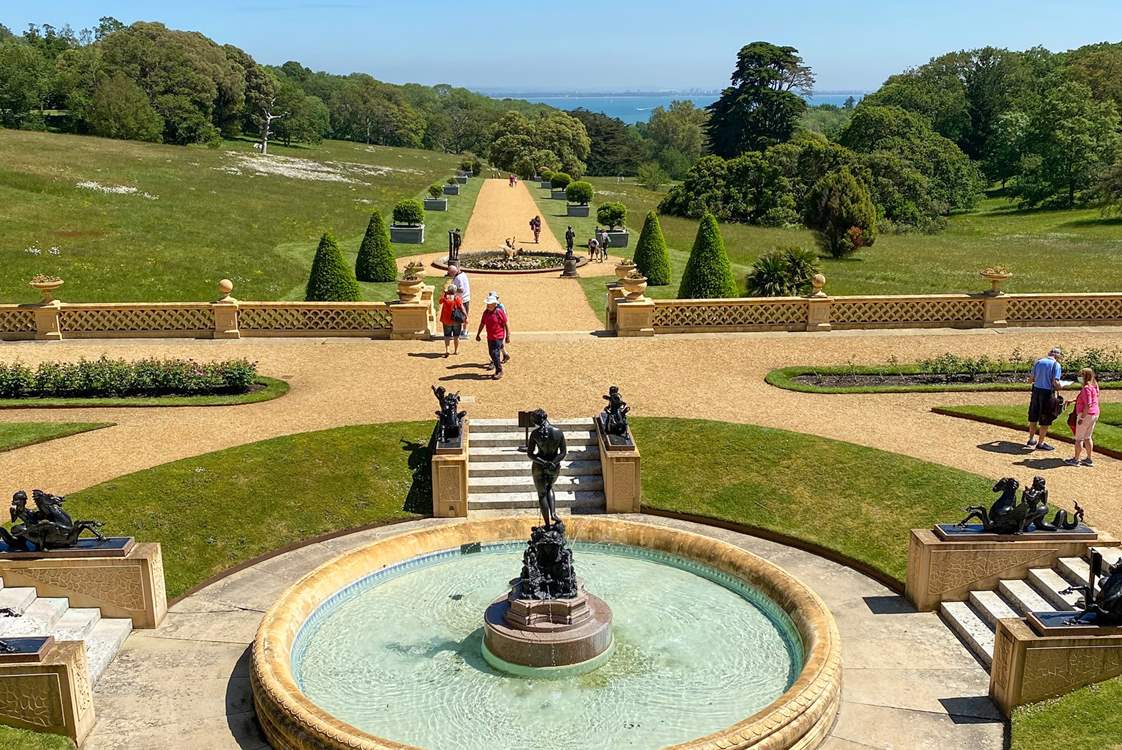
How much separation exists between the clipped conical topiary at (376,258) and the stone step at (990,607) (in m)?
30.3

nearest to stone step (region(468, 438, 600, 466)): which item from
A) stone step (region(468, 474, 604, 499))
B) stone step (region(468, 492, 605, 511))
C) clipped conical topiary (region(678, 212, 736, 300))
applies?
stone step (region(468, 474, 604, 499))

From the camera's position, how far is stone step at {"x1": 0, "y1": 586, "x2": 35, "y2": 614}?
13211 millimetres

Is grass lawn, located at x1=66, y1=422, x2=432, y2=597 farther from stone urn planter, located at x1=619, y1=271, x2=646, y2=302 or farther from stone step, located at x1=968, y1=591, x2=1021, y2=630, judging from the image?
stone urn planter, located at x1=619, y1=271, x2=646, y2=302

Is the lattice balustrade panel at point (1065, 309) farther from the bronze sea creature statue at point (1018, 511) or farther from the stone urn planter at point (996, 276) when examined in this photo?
the bronze sea creature statue at point (1018, 511)

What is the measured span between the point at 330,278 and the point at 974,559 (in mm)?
24134

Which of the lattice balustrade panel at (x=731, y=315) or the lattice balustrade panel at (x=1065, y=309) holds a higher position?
the lattice balustrade panel at (x=1065, y=309)

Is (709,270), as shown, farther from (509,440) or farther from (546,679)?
(546,679)

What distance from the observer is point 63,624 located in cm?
1329

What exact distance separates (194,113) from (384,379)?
82738 millimetres

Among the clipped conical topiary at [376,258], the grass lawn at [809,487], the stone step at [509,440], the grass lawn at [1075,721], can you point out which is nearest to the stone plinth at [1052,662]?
the grass lawn at [1075,721]

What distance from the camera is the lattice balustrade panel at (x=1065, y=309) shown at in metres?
30.7

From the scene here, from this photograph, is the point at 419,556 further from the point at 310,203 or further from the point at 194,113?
the point at 194,113

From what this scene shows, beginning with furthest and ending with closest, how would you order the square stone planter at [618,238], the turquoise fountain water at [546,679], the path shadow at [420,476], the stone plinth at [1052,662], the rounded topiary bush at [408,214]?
the square stone planter at [618,238] → the rounded topiary bush at [408,214] → the path shadow at [420,476] → the stone plinth at [1052,662] → the turquoise fountain water at [546,679]

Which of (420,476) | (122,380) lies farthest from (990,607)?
(122,380)
